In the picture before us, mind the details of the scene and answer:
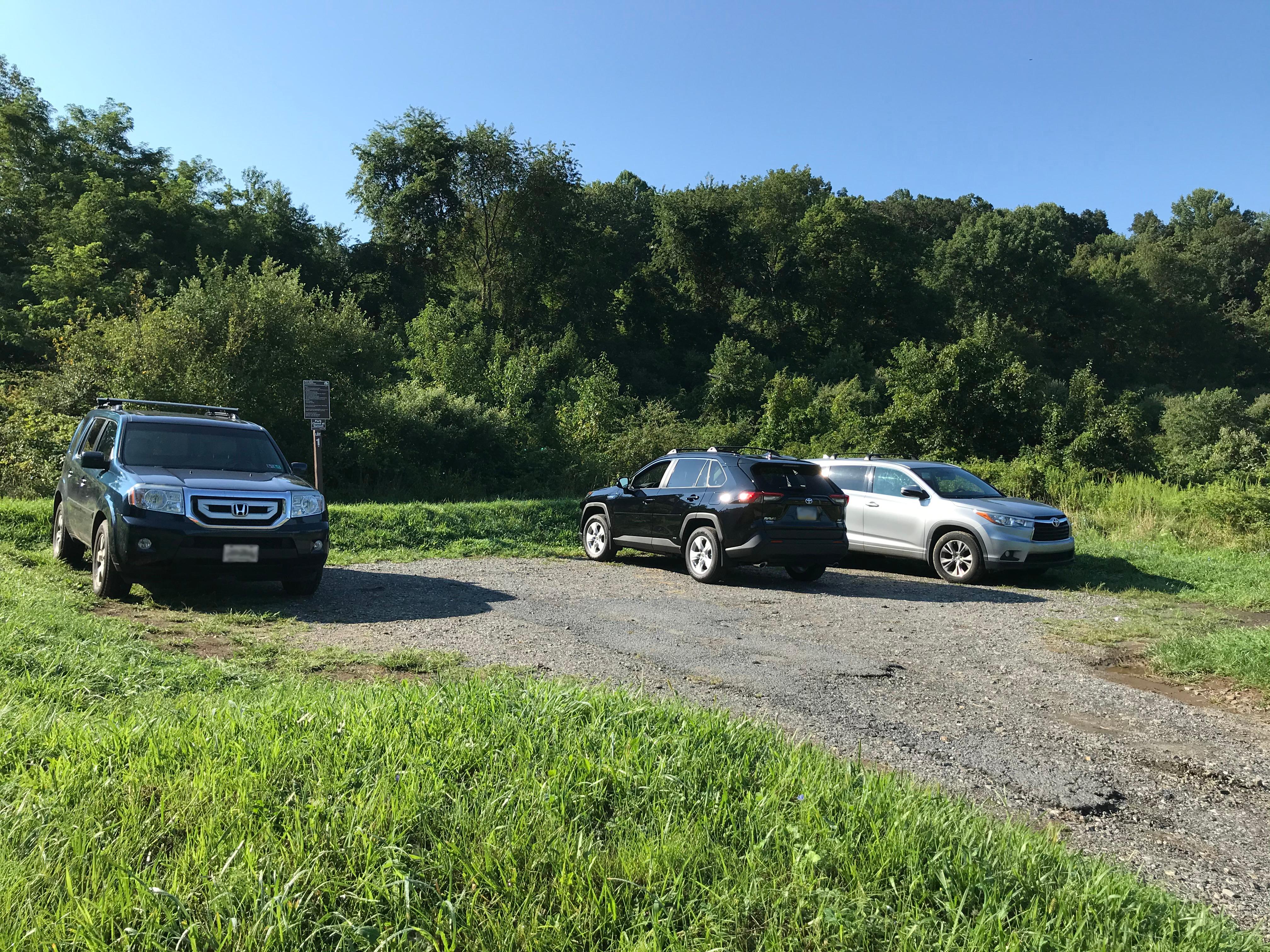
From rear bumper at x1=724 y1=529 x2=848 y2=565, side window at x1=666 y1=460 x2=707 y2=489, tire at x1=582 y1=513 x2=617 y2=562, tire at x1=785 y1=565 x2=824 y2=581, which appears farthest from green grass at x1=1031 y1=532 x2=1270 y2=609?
tire at x1=582 y1=513 x2=617 y2=562

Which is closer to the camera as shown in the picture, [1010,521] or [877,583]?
[1010,521]

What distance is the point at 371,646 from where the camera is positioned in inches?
277

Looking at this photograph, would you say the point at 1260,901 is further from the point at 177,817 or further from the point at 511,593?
the point at 511,593

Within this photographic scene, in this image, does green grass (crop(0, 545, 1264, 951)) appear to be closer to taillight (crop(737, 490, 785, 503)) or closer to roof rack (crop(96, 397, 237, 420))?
roof rack (crop(96, 397, 237, 420))

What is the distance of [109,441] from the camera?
9.83 meters

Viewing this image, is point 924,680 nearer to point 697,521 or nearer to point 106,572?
point 697,521

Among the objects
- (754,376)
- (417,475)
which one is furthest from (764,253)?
(417,475)

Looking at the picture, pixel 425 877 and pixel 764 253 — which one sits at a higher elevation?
pixel 764 253

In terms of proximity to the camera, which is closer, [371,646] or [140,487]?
[371,646]

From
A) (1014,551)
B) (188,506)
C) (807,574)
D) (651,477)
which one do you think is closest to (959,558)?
(1014,551)

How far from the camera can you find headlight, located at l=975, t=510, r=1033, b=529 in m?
12.2

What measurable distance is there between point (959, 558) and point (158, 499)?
10.3 m

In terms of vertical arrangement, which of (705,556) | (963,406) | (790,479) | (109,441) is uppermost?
(963,406)

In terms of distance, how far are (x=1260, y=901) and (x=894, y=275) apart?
58.6 meters
